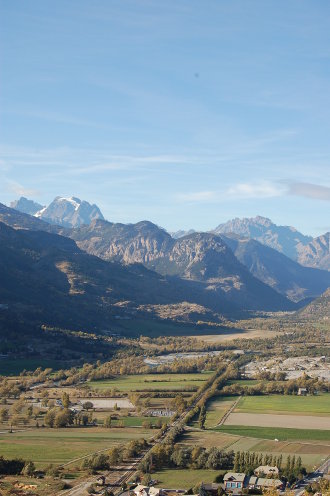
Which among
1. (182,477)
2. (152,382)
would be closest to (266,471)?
(182,477)

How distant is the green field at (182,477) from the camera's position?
89.7 meters

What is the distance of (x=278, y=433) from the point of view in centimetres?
12075

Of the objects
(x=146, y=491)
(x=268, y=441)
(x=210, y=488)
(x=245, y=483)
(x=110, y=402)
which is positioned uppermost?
(x=268, y=441)

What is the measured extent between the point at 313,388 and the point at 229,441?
198 feet

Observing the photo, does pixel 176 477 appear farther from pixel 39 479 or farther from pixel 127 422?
pixel 127 422

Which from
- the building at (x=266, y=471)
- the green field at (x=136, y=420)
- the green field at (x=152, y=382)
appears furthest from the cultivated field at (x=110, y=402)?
the building at (x=266, y=471)

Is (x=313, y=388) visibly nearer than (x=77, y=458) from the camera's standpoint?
No

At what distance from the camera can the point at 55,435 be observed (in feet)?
387

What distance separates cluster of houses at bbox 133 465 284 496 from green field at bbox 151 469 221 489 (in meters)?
2.79

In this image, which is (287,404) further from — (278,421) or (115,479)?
(115,479)

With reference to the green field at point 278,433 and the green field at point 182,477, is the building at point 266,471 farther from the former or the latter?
the green field at point 278,433

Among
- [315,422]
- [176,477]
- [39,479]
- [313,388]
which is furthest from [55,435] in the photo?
[313,388]

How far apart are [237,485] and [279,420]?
148ft

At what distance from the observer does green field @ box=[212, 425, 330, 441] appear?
116875 mm
